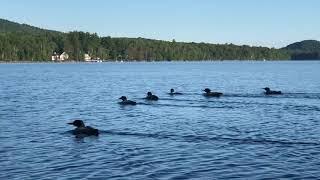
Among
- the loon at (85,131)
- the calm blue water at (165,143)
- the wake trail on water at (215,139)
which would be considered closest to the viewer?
Result: the calm blue water at (165,143)

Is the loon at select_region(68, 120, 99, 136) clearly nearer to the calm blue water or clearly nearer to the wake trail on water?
the calm blue water

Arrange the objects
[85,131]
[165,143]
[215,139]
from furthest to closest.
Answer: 1. [85,131]
2. [215,139]
3. [165,143]

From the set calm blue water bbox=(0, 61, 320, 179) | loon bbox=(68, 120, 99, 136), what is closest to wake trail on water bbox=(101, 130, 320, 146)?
calm blue water bbox=(0, 61, 320, 179)

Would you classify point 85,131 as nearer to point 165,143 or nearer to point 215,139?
point 165,143

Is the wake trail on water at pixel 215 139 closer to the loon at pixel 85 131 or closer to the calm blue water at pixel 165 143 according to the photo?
the calm blue water at pixel 165 143

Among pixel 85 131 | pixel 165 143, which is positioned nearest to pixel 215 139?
pixel 165 143

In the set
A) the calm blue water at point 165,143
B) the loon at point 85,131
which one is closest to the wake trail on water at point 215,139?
the calm blue water at point 165,143

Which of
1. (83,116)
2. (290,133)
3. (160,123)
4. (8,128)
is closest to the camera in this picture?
(290,133)

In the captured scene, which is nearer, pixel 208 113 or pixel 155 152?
pixel 155 152

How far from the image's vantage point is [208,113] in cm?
5278

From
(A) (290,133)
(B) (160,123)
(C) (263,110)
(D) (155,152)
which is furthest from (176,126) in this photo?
(C) (263,110)

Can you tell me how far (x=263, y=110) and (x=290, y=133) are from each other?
648 inches

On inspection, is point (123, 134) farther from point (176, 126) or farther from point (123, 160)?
point (123, 160)

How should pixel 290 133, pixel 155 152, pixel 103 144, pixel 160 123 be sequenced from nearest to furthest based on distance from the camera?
pixel 155 152, pixel 103 144, pixel 290 133, pixel 160 123
